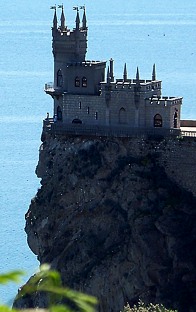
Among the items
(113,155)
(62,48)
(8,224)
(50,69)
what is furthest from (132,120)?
(50,69)

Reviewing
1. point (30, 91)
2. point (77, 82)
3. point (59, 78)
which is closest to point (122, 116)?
point (77, 82)

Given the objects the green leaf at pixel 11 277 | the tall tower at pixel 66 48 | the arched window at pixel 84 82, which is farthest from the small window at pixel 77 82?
the green leaf at pixel 11 277

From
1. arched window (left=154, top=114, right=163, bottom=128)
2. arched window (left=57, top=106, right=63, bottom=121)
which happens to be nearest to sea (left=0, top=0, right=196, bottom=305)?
arched window (left=57, top=106, right=63, bottom=121)

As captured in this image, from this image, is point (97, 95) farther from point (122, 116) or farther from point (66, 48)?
point (66, 48)

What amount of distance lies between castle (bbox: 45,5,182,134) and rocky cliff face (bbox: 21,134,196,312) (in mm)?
1011

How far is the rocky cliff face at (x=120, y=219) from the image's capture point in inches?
1597

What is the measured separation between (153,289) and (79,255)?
3297 mm

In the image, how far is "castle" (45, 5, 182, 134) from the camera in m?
43.6

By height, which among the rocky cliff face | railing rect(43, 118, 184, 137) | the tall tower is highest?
the tall tower

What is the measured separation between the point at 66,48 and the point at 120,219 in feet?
26.7

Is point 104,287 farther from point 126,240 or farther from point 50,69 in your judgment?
point 50,69

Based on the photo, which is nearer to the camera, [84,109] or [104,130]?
[104,130]

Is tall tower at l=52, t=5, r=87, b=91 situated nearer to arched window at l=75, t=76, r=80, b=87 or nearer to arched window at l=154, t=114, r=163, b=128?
arched window at l=75, t=76, r=80, b=87

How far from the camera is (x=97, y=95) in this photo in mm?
44906
